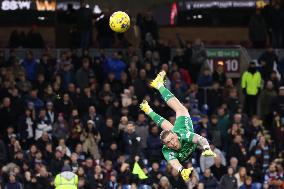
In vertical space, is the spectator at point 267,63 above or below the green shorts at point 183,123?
above

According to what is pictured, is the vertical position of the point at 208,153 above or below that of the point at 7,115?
above

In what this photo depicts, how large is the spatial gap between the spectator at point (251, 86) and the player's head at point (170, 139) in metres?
13.3

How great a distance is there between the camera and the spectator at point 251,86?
35.1 metres

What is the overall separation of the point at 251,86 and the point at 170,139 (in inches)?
537

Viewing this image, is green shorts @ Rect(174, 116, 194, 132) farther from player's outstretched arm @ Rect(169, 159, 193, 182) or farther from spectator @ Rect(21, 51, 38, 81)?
spectator @ Rect(21, 51, 38, 81)

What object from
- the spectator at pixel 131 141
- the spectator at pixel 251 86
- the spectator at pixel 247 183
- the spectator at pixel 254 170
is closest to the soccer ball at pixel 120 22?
the spectator at pixel 131 141

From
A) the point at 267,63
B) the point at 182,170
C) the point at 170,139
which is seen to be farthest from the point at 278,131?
the point at 182,170

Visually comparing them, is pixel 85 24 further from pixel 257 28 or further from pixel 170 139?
pixel 170 139

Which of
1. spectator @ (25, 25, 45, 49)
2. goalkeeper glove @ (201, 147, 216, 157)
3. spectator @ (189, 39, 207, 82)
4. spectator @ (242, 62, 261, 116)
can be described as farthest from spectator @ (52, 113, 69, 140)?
goalkeeper glove @ (201, 147, 216, 157)

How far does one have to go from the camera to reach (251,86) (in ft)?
116

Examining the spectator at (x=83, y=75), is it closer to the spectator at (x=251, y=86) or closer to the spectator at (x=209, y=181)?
the spectator at (x=251, y=86)

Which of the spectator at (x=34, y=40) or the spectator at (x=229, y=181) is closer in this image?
the spectator at (x=229, y=181)

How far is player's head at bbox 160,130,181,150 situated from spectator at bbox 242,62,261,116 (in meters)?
13.3

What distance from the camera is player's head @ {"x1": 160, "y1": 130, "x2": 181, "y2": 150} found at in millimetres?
Answer: 21953
